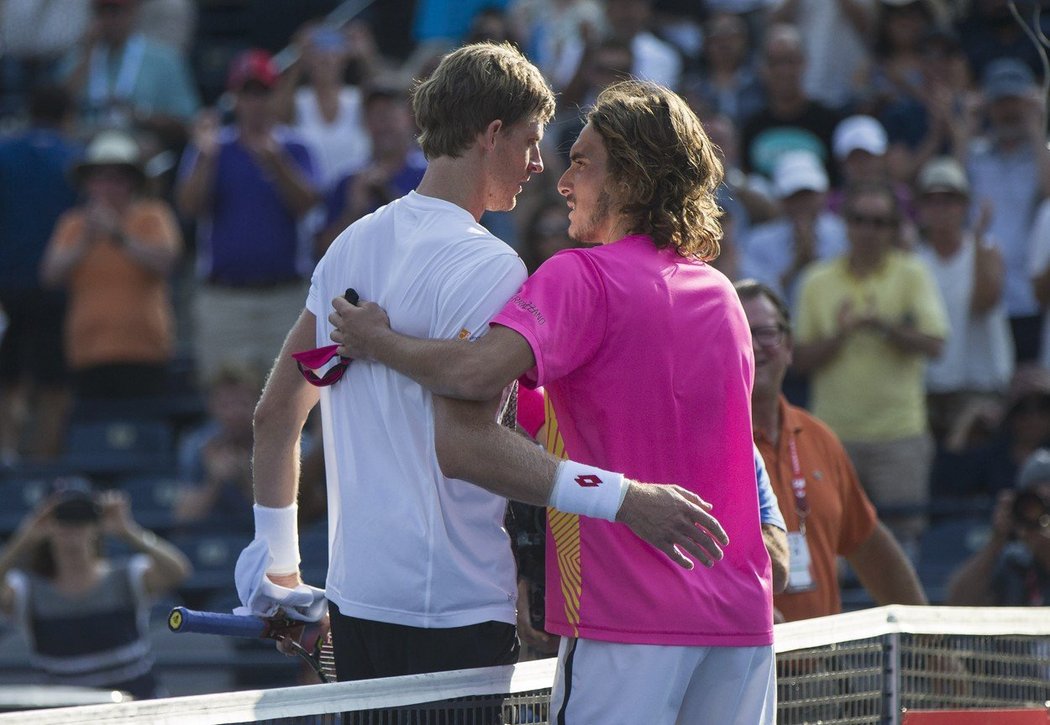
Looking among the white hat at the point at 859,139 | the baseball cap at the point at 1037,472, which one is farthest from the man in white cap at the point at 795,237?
the baseball cap at the point at 1037,472

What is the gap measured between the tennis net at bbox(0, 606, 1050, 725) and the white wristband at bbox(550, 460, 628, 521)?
1.32ft

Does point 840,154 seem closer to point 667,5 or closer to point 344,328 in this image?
point 667,5

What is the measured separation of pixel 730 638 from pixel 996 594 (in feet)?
11.5

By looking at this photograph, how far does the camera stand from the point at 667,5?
11445 mm

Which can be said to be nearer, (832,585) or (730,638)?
(730,638)

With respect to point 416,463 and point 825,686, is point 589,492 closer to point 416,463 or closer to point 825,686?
point 416,463

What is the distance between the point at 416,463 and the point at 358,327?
0.27 meters

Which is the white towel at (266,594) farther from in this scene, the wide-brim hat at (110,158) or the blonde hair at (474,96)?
the wide-brim hat at (110,158)

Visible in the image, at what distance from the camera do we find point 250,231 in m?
9.08

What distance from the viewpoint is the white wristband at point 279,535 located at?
3.34m

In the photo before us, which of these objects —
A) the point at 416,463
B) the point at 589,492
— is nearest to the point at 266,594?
the point at 416,463

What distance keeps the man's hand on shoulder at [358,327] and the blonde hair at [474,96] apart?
341 mm

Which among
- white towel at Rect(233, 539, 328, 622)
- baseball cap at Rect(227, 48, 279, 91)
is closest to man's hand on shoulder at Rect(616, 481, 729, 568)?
white towel at Rect(233, 539, 328, 622)

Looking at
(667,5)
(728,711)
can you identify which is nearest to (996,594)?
(728,711)
